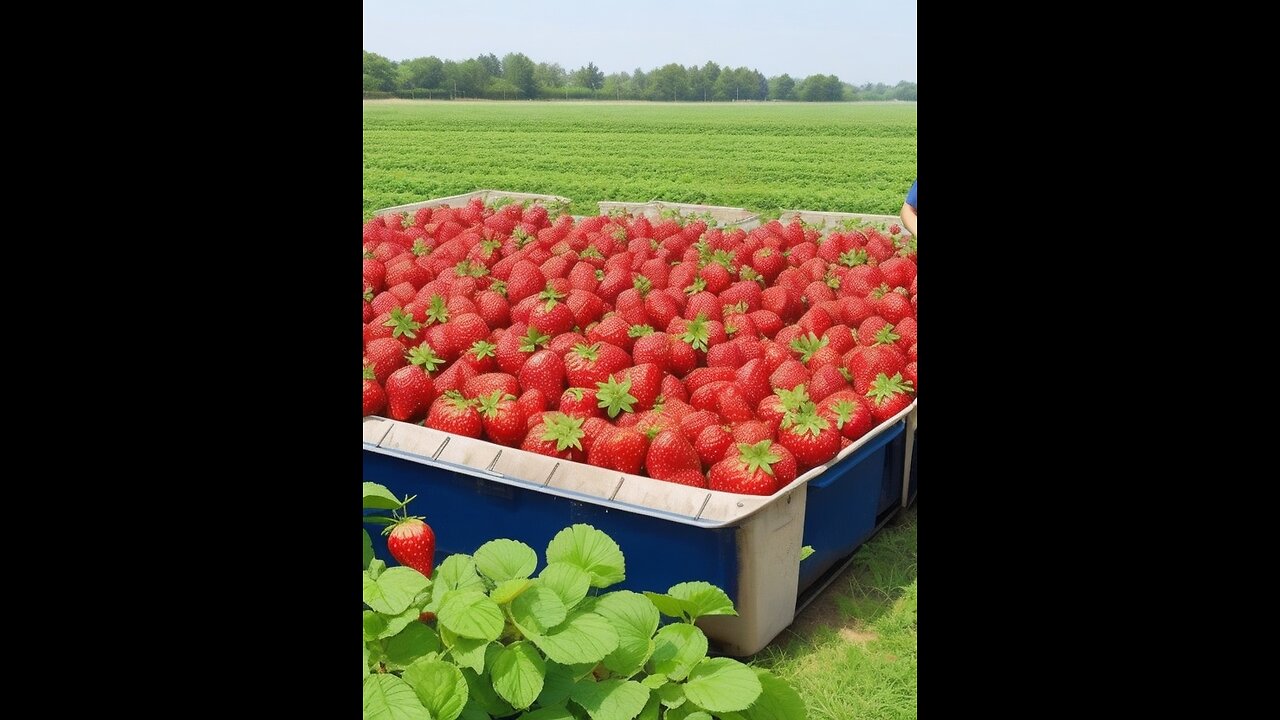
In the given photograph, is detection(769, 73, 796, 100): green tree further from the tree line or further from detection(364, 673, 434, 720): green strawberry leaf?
detection(364, 673, 434, 720): green strawberry leaf

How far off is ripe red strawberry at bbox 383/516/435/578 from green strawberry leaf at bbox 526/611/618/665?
63 centimetres

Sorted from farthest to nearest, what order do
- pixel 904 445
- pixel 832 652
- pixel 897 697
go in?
pixel 904 445
pixel 832 652
pixel 897 697

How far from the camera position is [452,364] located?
9.37 feet

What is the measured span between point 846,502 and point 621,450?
1.93 ft

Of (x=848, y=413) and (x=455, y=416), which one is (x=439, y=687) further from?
(x=848, y=413)

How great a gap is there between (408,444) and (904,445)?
1239 millimetres

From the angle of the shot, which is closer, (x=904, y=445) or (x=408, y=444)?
(x=408, y=444)

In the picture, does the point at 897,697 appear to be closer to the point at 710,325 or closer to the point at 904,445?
the point at 904,445

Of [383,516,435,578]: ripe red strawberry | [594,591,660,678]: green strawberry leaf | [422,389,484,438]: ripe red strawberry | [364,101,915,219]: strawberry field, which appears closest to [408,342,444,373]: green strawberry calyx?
[422,389,484,438]: ripe red strawberry

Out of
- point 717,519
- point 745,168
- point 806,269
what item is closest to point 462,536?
point 717,519

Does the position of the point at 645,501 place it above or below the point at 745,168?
below

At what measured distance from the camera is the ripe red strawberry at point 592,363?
8.63ft

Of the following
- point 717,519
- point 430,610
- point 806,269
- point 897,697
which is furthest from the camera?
point 806,269

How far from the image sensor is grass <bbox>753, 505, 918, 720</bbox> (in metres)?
2.27
